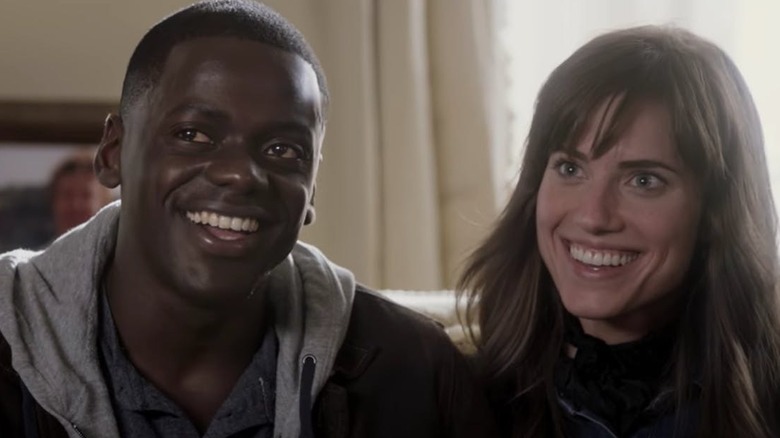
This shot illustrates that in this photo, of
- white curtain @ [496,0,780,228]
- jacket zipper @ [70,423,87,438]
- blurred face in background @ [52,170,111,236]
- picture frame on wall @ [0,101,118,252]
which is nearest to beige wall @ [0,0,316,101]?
picture frame on wall @ [0,101,118,252]

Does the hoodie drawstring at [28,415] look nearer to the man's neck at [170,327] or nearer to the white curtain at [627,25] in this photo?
the man's neck at [170,327]

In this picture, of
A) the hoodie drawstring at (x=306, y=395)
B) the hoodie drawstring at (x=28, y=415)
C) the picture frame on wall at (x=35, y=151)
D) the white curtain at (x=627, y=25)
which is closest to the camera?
the hoodie drawstring at (x=28, y=415)

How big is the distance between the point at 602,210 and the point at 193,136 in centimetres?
52

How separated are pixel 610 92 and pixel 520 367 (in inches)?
16.3

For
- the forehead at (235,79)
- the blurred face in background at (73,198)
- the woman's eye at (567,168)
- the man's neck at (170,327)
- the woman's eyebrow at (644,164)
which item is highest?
the forehead at (235,79)

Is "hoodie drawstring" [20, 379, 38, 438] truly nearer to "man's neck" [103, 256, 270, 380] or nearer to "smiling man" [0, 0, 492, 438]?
"smiling man" [0, 0, 492, 438]

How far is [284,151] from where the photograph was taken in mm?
1508

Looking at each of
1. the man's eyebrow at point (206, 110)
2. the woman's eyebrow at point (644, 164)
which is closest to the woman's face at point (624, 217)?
the woman's eyebrow at point (644, 164)

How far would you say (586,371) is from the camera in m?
1.77

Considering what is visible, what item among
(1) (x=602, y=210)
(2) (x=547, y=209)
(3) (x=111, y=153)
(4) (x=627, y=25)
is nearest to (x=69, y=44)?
(4) (x=627, y=25)

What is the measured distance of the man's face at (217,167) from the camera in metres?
1.45

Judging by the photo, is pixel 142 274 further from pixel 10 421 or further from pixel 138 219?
pixel 10 421

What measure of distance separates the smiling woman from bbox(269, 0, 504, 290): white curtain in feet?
3.13

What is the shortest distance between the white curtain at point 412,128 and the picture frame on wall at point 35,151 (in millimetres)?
511
